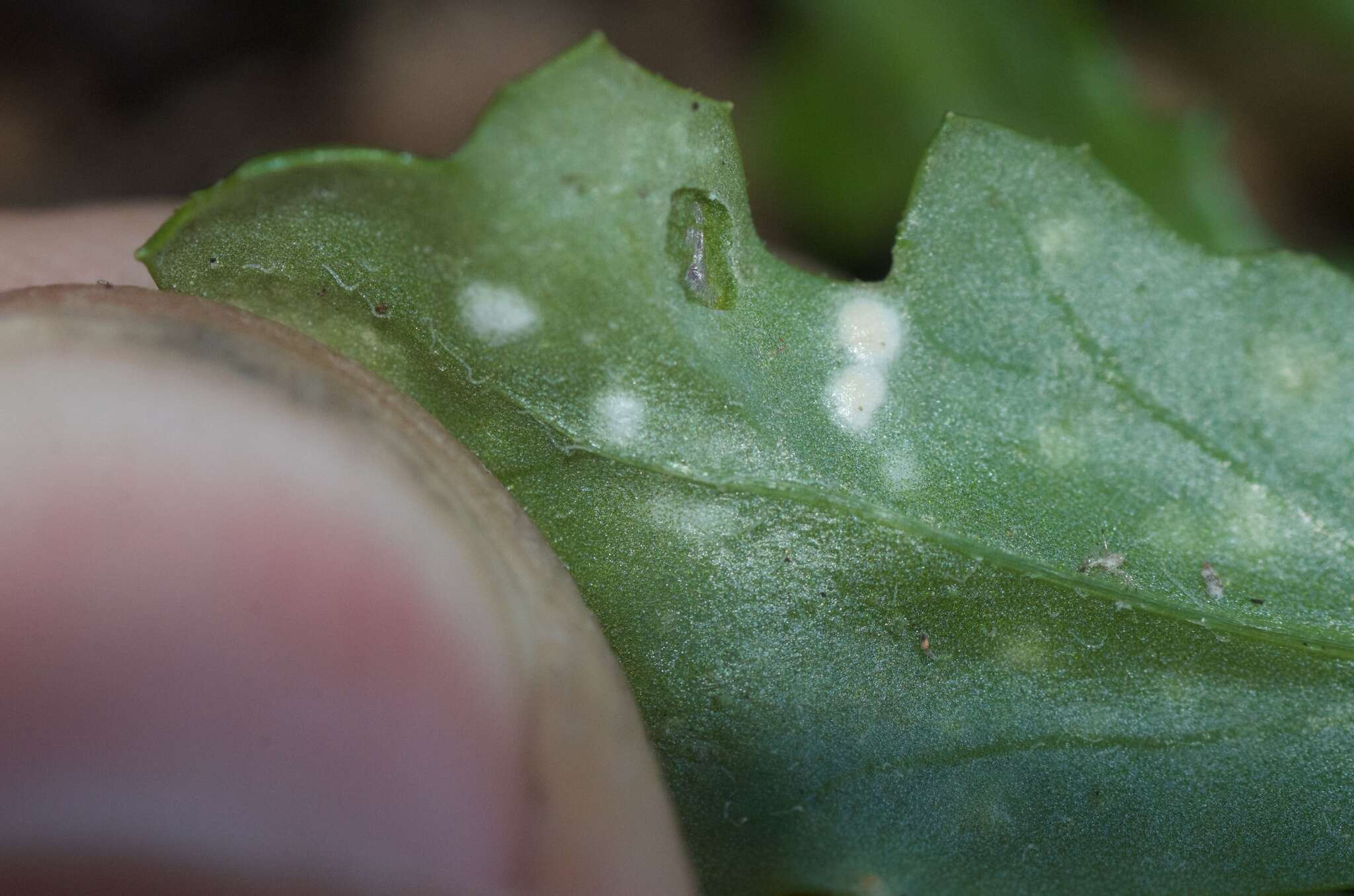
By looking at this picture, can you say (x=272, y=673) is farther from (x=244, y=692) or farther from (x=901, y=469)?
(x=901, y=469)

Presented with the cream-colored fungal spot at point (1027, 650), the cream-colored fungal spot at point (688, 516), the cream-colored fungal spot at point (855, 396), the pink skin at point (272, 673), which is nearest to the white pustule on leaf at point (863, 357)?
the cream-colored fungal spot at point (855, 396)

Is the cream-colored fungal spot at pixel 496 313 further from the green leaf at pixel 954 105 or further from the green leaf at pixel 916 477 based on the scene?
the green leaf at pixel 954 105

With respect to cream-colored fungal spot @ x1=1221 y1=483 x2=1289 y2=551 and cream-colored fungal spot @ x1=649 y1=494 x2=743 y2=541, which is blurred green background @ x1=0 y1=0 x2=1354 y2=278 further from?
cream-colored fungal spot @ x1=649 y1=494 x2=743 y2=541

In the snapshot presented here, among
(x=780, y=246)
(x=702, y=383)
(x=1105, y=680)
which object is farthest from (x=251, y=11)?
(x=1105, y=680)

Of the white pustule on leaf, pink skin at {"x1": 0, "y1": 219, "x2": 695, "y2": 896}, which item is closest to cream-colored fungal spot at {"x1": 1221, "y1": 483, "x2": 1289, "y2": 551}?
the white pustule on leaf

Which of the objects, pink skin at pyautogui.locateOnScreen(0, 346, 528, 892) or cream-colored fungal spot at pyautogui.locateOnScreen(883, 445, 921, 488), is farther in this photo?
cream-colored fungal spot at pyautogui.locateOnScreen(883, 445, 921, 488)

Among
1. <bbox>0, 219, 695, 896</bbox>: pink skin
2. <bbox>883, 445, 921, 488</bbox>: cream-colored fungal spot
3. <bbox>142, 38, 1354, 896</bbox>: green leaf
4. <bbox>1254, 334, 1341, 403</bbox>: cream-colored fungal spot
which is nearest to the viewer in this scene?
<bbox>0, 219, 695, 896</bbox>: pink skin

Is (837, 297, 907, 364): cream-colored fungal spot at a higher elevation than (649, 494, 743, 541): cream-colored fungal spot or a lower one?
higher
